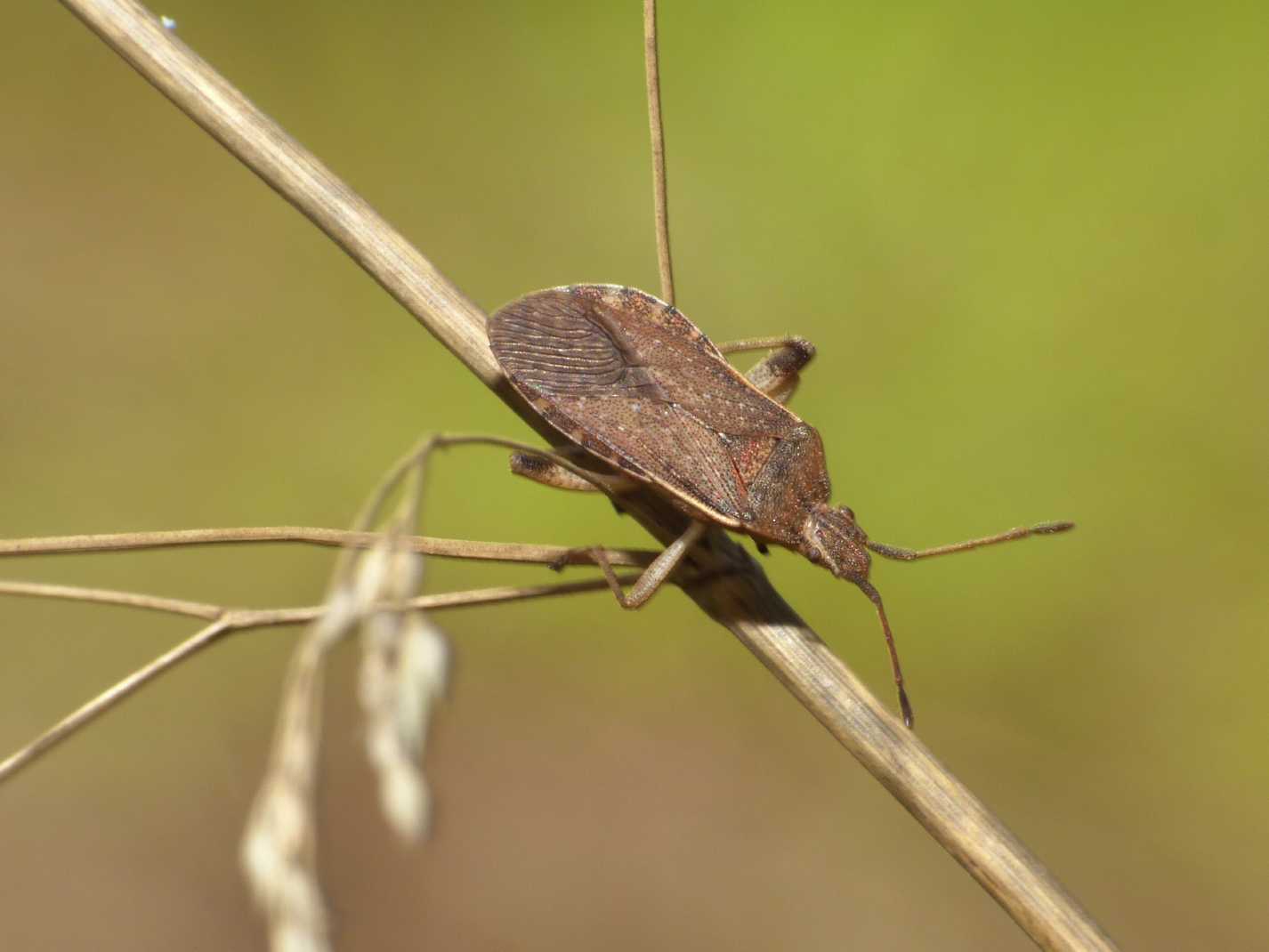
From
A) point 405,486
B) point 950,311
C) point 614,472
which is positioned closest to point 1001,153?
point 950,311

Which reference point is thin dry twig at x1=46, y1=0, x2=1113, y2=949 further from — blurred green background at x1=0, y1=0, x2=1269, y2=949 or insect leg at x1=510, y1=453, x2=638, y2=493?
blurred green background at x1=0, y1=0, x2=1269, y2=949

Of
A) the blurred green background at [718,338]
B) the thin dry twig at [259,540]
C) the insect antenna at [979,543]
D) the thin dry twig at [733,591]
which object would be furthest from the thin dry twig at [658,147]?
the blurred green background at [718,338]

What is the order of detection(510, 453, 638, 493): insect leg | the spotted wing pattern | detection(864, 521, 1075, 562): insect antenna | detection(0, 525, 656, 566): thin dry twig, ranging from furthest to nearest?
detection(510, 453, 638, 493): insect leg
the spotted wing pattern
detection(864, 521, 1075, 562): insect antenna
detection(0, 525, 656, 566): thin dry twig

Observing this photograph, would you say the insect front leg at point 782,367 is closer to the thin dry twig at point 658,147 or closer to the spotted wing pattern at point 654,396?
the spotted wing pattern at point 654,396

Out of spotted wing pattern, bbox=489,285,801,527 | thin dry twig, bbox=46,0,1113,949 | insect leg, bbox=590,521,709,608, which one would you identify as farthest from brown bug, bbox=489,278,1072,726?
thin dry twig, bbox=46,0,1113,949

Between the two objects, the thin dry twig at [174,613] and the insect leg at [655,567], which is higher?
the thin dry twig at [174,613]

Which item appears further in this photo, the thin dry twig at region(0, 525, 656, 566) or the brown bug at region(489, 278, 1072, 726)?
the brown bug at region(489, 278, 1072, 726)
